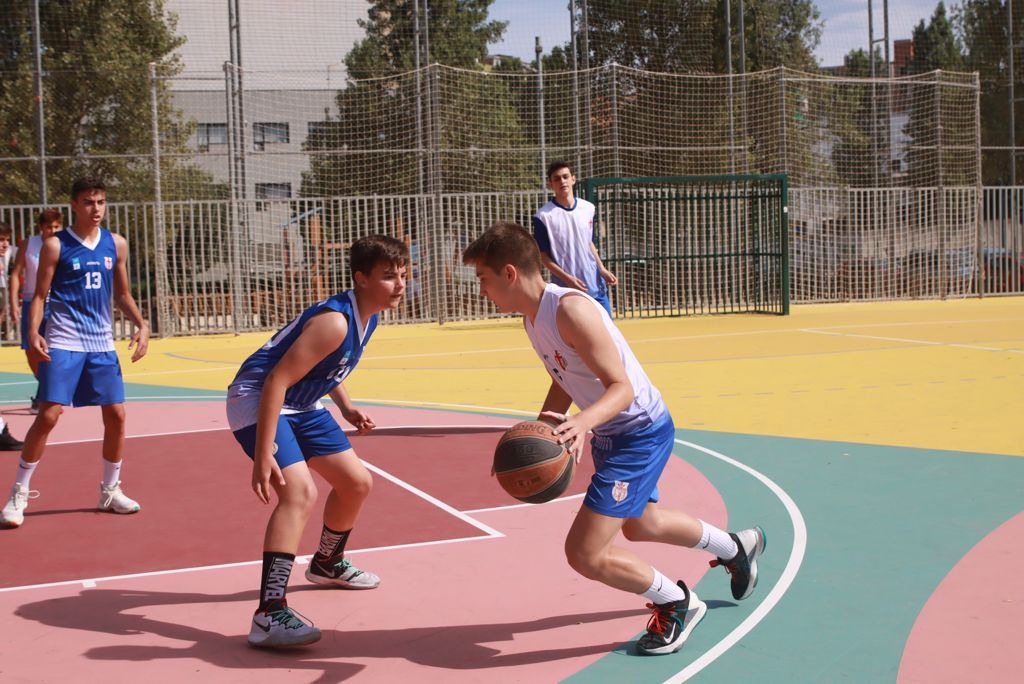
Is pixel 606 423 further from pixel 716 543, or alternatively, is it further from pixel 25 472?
pixel 25 472

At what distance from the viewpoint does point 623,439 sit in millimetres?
4422

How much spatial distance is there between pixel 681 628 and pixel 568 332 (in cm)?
126

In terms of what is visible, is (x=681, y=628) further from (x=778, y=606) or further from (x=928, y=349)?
(x=928, y=349)

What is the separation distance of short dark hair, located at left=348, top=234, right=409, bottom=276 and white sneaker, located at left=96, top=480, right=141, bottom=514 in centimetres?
285

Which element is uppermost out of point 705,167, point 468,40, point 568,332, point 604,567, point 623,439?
point 468,40

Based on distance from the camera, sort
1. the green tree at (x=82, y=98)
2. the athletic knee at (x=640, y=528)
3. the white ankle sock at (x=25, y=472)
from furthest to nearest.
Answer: the green tree at (x=82, y=98) < the white ankle sock at (x=25, y=472) < the athletic knee at (x=640, y=528)

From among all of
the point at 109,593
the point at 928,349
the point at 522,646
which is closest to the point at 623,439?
the point at 522,646

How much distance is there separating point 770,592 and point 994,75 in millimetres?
33727

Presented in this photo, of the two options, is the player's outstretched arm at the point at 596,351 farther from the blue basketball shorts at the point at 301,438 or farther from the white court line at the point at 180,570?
the white court line at the point at 180,570

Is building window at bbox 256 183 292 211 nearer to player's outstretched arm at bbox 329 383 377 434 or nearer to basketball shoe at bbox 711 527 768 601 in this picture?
player's outstretched arm at bbox 329 383 377 434

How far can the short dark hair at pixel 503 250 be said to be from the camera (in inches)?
171

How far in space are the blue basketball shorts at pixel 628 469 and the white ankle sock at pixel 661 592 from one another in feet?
0.91

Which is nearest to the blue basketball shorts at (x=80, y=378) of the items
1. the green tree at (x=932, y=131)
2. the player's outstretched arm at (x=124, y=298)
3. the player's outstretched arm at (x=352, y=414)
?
the player's outstretched arm at (x=124, y=298)

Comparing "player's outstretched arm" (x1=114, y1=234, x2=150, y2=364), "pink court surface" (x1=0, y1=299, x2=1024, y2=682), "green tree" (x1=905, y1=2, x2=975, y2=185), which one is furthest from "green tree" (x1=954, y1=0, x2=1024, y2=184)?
"player's outstretched arm" (x1=114, y1=234, x2=150, y2=364)
